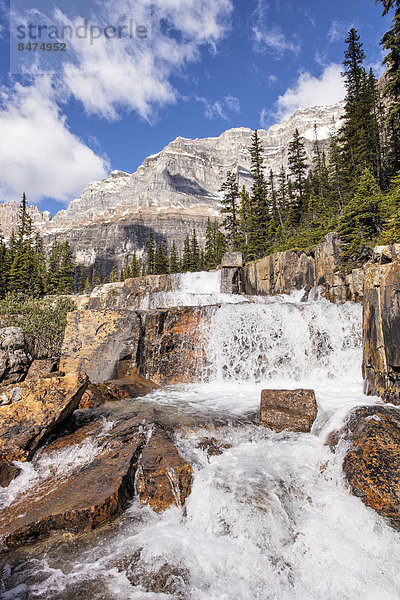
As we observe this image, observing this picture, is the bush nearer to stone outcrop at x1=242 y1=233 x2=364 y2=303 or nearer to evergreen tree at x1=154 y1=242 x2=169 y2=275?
stone outcrop at x1=242 y1=233 x2=364 y2=303

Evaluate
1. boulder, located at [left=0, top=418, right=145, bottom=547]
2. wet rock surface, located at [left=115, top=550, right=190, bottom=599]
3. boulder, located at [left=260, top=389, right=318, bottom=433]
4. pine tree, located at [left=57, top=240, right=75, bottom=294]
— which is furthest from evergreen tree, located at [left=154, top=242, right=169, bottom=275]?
wet rock surface, located at [left=115, top=550, right=190, bottom=599]

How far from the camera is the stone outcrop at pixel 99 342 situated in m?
11.0

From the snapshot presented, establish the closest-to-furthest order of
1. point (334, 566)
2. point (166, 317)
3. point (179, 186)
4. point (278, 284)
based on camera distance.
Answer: point (334, 566)
point (166, 317)
point (278, 284)
point (179, 186)

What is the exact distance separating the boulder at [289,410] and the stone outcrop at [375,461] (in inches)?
41.1

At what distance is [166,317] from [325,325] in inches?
247

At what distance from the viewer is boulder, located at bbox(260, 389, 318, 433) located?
21.3 ft

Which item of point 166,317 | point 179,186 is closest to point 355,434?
point 166,317

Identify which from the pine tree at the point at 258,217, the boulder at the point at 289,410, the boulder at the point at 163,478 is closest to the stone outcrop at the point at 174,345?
the boulder at the point at 289,410

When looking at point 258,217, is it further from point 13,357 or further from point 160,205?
point 160,205

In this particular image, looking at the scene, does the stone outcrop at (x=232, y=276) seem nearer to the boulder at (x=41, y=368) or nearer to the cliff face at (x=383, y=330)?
the boulder at (x=41, y=368)

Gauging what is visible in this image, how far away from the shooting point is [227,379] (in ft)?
36.3

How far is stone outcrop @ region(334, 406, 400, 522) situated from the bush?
12954 millimetres

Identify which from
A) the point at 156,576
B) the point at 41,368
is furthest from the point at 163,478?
the point at 41,368

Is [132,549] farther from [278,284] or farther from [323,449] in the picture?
[278,284]
